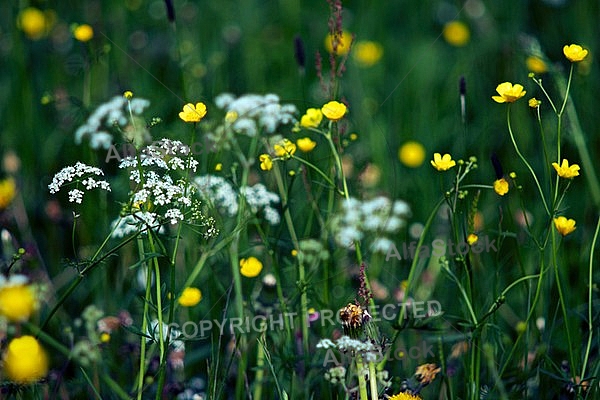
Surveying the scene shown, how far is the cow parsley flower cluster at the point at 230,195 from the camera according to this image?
5.70 ft

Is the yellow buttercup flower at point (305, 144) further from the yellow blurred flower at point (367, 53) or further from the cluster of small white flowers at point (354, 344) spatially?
the yellow blurred flower at point (367, 53)

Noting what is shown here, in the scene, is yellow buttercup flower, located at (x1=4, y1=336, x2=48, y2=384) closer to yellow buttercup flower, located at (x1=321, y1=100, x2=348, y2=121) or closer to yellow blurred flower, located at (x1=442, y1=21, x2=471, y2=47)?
yellow buttercup flower, located at (x1=321, y1=100, x2=348, y2=121)

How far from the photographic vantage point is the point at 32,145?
279cm

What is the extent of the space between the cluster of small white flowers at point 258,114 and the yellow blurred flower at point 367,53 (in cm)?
140

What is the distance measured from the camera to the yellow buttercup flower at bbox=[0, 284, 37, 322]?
140 centimetres

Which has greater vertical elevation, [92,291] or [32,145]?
[32,145]

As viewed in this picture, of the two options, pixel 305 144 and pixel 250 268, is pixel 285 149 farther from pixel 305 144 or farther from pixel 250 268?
pixel 250 268

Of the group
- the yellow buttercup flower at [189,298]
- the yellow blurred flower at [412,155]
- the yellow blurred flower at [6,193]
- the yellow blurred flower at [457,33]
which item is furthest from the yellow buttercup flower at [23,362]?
the yellow blurred flower at [457,33]

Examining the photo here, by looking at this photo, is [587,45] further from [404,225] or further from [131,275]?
[131,275]

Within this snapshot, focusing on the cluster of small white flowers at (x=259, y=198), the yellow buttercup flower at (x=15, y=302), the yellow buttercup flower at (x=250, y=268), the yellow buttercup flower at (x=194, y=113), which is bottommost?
the yellow buttercup flower at (x=15, y=302)

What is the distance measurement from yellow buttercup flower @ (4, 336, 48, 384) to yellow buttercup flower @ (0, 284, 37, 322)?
49 millimetres

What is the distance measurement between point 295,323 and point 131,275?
1.90 ft

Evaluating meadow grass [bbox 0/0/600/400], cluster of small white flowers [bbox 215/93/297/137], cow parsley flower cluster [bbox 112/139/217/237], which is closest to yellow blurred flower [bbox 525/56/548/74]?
meadow grass [bbox 0/0/600/400]

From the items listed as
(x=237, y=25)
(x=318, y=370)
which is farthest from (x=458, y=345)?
(x=237, y=25)
